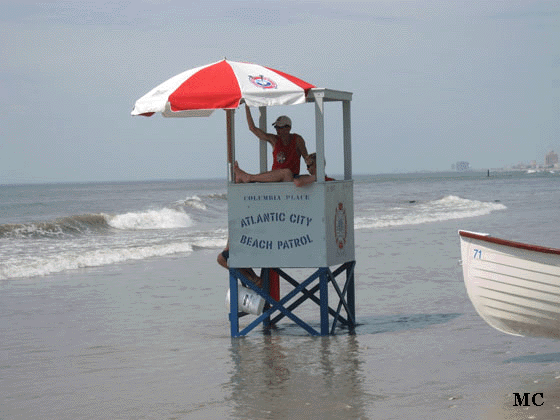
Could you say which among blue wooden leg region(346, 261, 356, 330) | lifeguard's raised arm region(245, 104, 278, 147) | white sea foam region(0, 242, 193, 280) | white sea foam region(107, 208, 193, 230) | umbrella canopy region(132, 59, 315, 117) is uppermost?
umbrella canopy region(132, 59, 315, 117)

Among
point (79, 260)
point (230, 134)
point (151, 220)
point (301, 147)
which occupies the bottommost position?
point (151, 220)

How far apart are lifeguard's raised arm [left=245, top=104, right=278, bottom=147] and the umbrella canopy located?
2.09 ft

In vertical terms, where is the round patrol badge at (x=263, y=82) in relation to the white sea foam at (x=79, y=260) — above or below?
above

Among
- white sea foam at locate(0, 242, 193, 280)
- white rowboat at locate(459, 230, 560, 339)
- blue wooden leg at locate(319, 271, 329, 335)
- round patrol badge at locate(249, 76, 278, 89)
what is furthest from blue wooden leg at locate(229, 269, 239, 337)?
white sea foam at locate(0, 242, 193, 280)

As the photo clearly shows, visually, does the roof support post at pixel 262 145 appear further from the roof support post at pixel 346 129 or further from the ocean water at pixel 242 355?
the ocean water at pixel 242 355

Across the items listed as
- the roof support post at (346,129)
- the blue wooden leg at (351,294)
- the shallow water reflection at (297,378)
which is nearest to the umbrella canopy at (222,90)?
the roof support post at (346,129)

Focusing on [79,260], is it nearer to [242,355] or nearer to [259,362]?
[242,355]

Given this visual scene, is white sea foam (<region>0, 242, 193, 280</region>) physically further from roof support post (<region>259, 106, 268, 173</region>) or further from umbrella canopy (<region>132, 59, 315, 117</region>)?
umbrella canopy (<region>132, 59, 315, 117</region>)

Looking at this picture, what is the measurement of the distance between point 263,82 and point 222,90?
42cm

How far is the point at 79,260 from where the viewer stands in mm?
17281

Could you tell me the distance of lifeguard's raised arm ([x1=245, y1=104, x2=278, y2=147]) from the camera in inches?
351

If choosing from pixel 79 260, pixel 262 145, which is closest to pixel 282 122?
pixel 262 145

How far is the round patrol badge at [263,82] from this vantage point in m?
8.17

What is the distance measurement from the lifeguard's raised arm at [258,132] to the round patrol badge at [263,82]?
0.75 m
